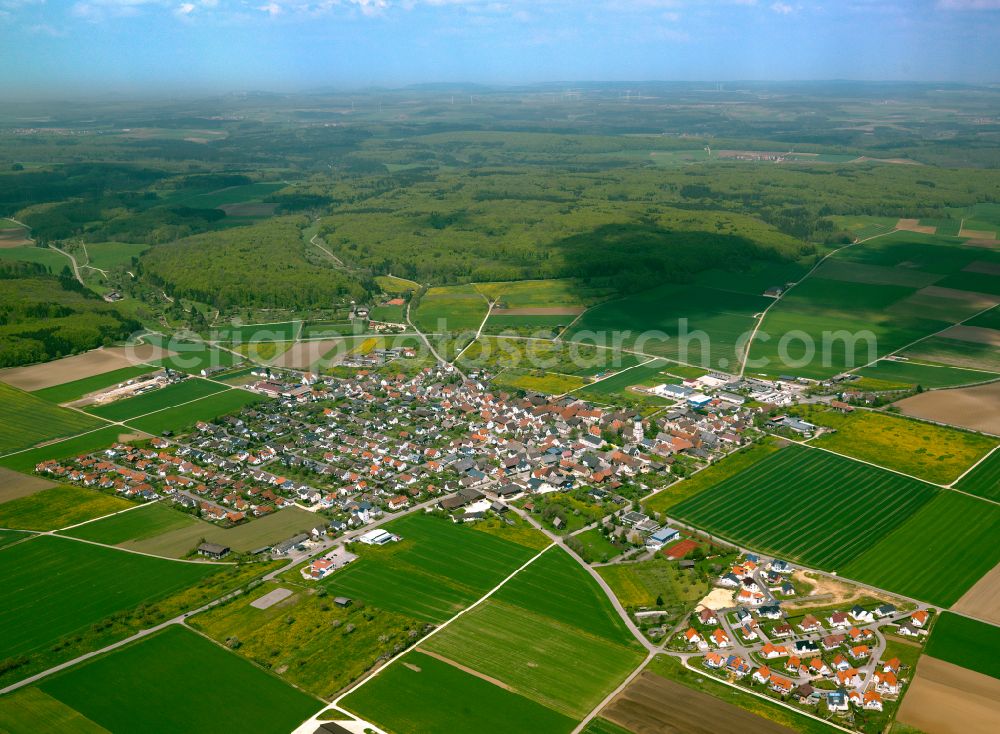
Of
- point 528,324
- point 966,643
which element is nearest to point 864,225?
point 528,324

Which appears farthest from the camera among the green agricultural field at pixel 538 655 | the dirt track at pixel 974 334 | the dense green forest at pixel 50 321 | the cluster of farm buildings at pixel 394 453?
the dirt track at pixel 974 334

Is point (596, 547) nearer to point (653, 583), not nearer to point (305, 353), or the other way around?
point (653, 583)

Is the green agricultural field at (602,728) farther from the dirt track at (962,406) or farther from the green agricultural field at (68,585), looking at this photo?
the dirt track at (962,406)

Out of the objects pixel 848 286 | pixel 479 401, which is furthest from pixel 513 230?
pixel 479 401

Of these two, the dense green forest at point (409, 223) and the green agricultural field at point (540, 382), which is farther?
the dense green forest at point (409, 223)

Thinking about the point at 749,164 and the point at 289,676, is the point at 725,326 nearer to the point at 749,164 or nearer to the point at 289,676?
the point at 289,676

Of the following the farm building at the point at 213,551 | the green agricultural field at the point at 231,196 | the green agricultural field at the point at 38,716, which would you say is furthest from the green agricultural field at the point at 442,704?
the green agricultural field at the point at 231,196
